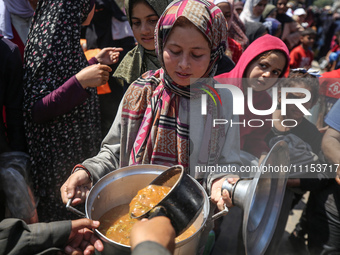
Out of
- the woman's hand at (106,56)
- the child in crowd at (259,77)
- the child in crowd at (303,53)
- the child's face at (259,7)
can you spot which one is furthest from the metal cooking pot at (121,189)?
the child in crowd at (303,53)

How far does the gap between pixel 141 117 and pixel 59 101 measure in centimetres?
69

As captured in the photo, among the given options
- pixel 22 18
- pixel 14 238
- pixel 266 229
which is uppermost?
pixel 22 18

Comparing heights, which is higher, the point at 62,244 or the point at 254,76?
the point at 254,76

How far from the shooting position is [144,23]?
2.00m

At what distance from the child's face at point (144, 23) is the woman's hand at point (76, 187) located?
1.13 m

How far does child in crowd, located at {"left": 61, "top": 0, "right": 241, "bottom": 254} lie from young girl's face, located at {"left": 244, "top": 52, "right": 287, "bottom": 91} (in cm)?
83

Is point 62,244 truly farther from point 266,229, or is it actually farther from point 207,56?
point 207,56

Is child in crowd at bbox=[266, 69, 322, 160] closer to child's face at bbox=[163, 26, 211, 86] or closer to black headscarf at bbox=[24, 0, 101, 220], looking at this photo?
child's face at bbox=[163, 26, 211, 86]

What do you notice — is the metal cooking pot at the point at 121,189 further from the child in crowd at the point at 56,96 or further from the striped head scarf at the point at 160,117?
the child in crowd at the point at 56,96

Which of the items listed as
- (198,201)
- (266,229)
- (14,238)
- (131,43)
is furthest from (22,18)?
(266,229)

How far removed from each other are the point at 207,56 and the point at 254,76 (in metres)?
1.02

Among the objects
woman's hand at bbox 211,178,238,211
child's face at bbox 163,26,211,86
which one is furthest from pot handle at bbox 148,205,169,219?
child's face at bbox 163,26,211,86

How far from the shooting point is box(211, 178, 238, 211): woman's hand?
125 cm

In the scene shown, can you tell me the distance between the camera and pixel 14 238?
118 cm
